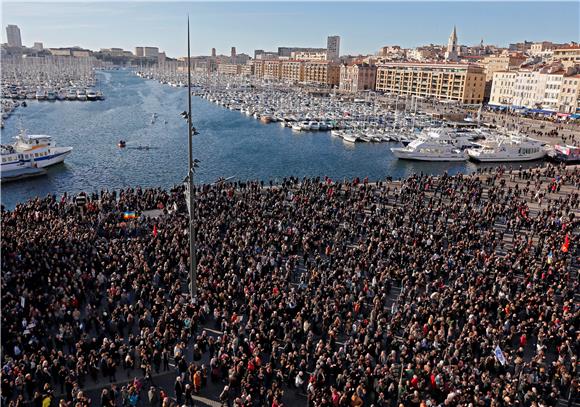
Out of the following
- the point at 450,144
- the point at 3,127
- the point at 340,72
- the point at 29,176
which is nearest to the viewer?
the point at 29,176

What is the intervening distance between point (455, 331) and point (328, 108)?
3180 inches

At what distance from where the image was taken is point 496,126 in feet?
252

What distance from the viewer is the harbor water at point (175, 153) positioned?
4394 cm

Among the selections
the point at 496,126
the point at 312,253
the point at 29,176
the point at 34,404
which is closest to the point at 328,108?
the point at 496,126

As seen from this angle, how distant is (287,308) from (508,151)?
47.7 m

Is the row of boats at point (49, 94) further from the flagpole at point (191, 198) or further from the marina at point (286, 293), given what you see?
the flagpole at point (191, 198)

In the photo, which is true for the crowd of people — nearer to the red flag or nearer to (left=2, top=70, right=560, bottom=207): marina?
the red flag

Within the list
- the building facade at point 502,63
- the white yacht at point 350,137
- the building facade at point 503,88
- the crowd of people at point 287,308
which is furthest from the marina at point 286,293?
the building facade at point 502,63

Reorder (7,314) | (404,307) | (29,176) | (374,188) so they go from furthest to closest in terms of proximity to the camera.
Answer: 1. (29,176)
2. (374,188)
3. (404,307)
4. (7,314)

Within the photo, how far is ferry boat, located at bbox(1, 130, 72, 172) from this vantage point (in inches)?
1601

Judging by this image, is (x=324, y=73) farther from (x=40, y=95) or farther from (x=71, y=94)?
(x=40, y=95)

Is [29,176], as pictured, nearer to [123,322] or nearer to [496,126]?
[123,322]

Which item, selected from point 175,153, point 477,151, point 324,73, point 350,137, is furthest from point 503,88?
point 175,153

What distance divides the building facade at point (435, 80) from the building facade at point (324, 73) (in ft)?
76.5
